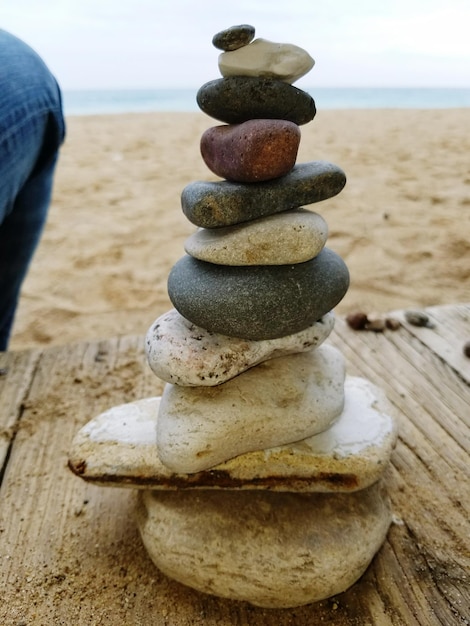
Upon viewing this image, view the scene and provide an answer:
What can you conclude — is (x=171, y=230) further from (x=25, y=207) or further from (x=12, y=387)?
(x=12, y=387)

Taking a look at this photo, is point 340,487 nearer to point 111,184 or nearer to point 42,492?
point 42,492

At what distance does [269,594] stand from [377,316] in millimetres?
1435

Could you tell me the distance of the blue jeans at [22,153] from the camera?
1.84 meters

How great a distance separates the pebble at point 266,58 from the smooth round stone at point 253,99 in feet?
0.09

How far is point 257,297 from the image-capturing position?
1.28m

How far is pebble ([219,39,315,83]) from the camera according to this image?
120 centimetres

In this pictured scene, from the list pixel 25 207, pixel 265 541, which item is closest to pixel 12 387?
pixel 25 207

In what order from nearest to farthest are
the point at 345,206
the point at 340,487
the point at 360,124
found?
the point at 340,487 < the point at 345,206 < the point at 360,124

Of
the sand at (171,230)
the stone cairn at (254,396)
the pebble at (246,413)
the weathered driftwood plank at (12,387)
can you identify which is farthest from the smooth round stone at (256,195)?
the sand at (171,230)

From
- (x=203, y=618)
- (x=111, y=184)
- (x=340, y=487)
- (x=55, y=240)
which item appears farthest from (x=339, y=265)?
(x=111, y=184)

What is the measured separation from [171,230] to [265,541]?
3.35 metres

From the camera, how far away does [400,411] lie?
194cm

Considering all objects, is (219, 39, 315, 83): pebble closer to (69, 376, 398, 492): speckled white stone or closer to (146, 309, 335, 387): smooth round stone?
(146, 309, 335, 387): smooth round stone

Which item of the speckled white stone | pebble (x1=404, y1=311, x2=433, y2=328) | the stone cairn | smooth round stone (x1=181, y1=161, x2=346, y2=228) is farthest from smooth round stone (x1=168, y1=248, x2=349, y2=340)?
pebble (x1=404, y1=311, x2=433, y2=328)
